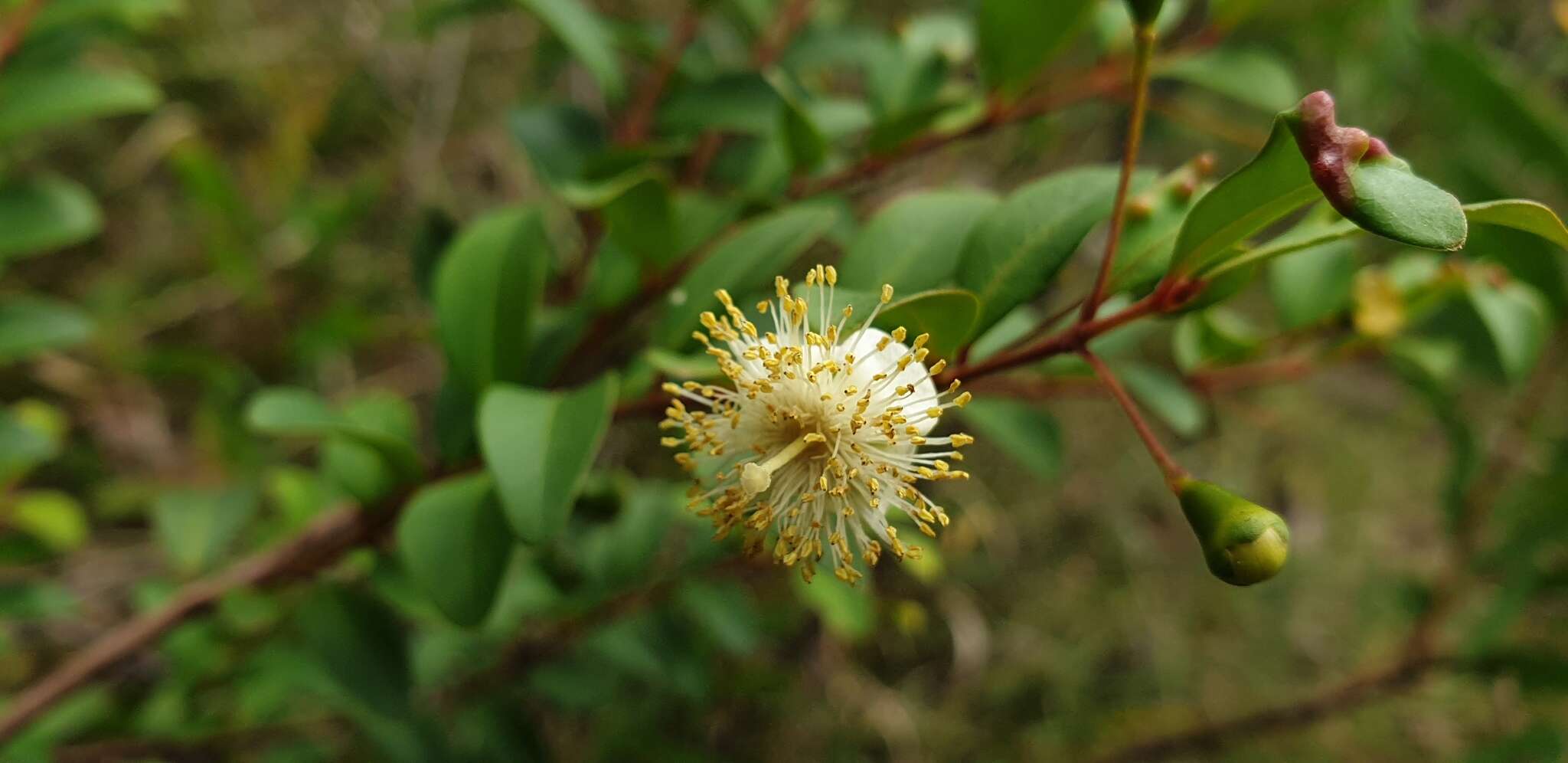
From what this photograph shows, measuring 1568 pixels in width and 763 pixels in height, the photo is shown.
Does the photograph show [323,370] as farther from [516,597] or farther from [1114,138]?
[1114,138]

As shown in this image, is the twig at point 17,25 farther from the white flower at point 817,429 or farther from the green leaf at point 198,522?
the white flower at point 817,429

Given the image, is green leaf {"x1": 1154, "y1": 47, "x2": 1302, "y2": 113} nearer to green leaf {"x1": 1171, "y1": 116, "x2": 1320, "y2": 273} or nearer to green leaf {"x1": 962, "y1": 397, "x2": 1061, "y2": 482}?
green leaf {"x1": 962, "y1": 397, "x2": 1061, "y2": 482}

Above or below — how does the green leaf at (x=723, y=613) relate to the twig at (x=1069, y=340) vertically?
below

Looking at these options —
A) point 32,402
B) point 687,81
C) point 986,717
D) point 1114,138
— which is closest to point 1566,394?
point 1114,138

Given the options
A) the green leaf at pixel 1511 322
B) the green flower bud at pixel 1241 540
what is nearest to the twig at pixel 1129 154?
the green flower bud at pixel 1241 540

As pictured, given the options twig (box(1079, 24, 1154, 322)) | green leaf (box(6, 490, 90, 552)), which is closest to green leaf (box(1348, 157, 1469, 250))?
twig (box(1079, 24, 1154, 322))

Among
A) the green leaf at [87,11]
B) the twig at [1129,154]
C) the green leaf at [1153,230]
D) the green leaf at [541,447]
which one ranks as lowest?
the green leaf at [541,447]

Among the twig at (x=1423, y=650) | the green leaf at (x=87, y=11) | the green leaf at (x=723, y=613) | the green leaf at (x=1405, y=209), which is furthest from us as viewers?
the twig at (x=1423, y=650)
